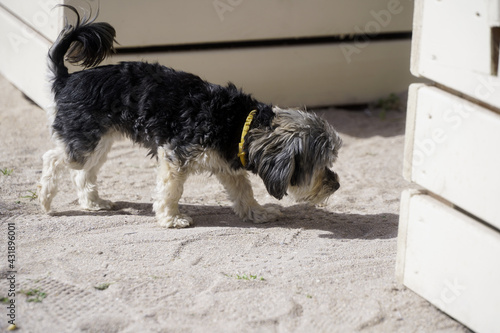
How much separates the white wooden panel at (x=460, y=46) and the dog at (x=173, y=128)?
1.30 m

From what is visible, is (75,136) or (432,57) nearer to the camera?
(432,57)

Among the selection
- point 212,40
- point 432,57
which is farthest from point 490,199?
point 212,40

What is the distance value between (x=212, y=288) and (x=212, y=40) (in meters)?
3.94

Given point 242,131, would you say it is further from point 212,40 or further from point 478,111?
point 212,40

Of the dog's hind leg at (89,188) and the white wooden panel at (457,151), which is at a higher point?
the white wooden panel at (457,151)

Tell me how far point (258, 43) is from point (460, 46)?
14.5ft

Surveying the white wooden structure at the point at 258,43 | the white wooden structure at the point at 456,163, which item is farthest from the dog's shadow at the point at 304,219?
the white wooden structure at the point at 258,43

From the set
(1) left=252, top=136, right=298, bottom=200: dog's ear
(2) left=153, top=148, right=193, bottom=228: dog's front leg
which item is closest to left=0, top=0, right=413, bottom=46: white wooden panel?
(2) left=153, top=148, right=193, bottom=228: dog's front leg

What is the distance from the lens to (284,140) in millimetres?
4656

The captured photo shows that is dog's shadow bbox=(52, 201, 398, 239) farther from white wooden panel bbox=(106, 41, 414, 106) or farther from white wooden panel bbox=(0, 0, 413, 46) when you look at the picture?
white wooden panel bbox=(106, 41, 414, 106)

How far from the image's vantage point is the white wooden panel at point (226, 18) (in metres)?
6.64

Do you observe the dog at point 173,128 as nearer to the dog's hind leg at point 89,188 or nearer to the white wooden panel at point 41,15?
the dog's hind leg at point 89,188

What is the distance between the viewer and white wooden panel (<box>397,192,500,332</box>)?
3.25 meters

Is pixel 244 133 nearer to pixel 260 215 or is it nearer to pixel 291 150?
pixel 291 150
